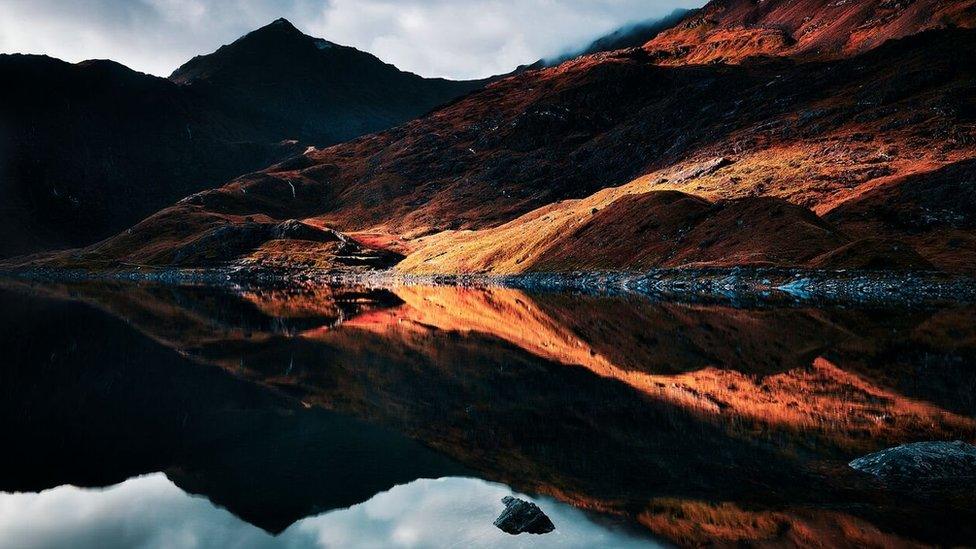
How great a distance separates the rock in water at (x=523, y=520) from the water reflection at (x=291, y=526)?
241mm

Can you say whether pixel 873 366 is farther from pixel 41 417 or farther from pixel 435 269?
pixel 435 269

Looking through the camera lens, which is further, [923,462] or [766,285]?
[766,285]

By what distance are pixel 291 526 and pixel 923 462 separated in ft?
55.3

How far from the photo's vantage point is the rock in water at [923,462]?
1656 centimetres

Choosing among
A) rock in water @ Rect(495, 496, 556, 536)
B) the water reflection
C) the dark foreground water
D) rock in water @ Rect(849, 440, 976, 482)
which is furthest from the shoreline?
rock in water @ Rect(495, 496, 556, 536)

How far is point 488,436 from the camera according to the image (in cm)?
2367

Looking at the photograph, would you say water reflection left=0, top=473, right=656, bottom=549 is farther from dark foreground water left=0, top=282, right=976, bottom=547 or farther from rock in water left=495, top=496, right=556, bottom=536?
rock in water left=495, top=496, right=556, bottom=536

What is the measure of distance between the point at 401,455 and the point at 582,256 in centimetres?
10437

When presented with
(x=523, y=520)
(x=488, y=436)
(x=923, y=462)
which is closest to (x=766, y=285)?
(x=488, y=436)

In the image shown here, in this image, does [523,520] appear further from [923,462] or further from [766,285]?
[766,285]

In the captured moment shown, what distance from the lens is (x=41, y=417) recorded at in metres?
27.2

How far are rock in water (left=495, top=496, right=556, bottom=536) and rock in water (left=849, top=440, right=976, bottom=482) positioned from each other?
30.5 feet

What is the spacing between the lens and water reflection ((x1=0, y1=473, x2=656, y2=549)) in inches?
592

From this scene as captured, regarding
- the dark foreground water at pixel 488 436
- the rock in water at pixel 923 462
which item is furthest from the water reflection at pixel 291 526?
the rock in water at pixel 923 462
